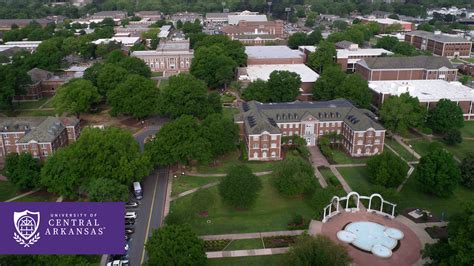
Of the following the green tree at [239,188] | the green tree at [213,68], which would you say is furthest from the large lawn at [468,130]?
the green tree at [213,68]

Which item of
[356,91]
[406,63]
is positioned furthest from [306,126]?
[406,63]

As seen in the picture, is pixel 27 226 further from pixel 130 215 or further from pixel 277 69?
pixel 277 69

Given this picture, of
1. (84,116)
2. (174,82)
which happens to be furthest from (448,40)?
(84,116)

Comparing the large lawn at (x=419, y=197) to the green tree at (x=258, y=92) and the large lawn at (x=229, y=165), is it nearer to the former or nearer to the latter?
the large lawn at (x=229, y=165)

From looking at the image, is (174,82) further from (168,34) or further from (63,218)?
(168,34)

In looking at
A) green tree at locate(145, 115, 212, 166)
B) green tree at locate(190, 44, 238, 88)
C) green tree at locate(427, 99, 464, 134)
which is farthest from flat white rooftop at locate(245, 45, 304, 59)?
green tree at locate(145, 115, 212, 166)

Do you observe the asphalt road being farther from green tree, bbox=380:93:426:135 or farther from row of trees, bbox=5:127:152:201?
green tree, bbox=380:93:426:135
